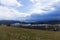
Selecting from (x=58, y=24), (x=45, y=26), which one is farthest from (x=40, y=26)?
(x=58, y=24)

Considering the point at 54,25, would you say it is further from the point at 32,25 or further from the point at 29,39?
the point at 29,39

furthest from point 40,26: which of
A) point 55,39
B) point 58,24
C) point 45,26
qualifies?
point 55,39

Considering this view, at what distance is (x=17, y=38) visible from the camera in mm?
12992

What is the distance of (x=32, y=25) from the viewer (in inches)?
1024

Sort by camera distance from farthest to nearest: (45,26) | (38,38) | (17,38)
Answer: (45,26) < (38,38) < (17,38)

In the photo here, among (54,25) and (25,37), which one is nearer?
(25,37)

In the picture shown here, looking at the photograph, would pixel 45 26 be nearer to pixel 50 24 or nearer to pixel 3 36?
pixel 50 24

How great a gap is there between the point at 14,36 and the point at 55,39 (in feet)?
10.9

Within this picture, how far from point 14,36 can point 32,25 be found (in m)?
12.8

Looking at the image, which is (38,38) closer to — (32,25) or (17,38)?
(17,38)

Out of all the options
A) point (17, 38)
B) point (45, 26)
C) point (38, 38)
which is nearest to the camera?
point (17, 38)

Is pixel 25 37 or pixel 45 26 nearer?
pixel 25 37

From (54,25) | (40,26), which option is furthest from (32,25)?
(54,25)

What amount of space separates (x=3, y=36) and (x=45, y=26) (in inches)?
518
